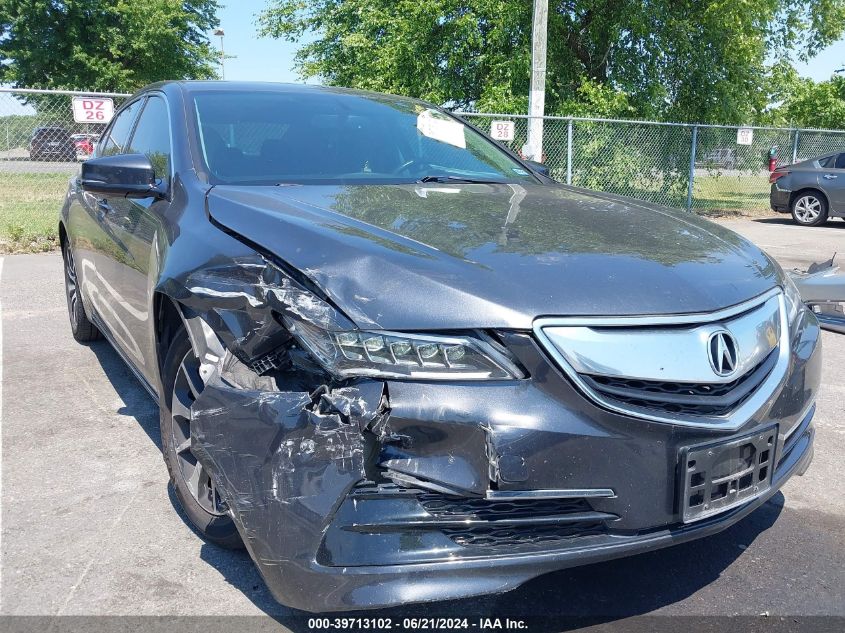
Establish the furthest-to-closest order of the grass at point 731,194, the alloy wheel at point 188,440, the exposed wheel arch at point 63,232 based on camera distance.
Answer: the grass at point 731,194 → the exposed wheel arch at point 63,232 → the alloy wheel at point 188,440

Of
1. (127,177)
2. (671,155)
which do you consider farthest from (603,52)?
(127,177)

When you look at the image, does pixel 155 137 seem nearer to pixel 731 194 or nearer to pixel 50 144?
pixel 50 144

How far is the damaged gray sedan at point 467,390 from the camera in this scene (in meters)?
1.88

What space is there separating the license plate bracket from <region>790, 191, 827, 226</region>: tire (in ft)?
47.6

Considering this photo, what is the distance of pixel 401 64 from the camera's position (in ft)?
53.4

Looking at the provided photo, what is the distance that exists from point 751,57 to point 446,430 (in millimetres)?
16540

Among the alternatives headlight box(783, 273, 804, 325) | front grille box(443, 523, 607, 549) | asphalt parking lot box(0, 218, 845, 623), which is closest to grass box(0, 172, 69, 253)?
asphalt parking lot box(0, 218, 845, 623)

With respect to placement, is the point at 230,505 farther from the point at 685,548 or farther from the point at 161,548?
the point at 685,548

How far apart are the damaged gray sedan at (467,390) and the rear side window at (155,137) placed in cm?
76

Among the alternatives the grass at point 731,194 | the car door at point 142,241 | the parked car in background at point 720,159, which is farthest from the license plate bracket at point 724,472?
the grass at point 731,194

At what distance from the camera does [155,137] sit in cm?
365

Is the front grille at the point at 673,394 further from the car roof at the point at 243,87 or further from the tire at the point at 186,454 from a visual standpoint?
the car roof at the point at 243,87

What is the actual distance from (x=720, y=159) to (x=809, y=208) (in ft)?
7.71

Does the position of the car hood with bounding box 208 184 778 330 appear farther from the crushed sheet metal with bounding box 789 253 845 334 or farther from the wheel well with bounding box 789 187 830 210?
the wheel well with bounding box 789 187 830 210
